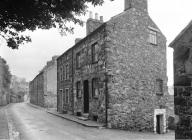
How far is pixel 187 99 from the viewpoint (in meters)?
6.27

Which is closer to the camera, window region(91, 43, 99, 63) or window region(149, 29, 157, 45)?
window region(91, 43, 99, 63)

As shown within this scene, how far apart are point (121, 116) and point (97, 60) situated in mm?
4722

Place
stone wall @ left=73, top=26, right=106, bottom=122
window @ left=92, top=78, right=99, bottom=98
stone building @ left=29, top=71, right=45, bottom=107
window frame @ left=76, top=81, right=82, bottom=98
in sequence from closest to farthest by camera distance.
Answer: stone wall @ left=73, top=26, right=106, bottom=122
window @ left=92, top=78, right=99, bottom=98
window frame @ left=76, top=81, right=82, bottom=98
stone building @ left=29, top=71, right=45, bottom=107

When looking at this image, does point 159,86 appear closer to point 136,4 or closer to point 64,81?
point 136,4

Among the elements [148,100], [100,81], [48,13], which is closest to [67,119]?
[100,81]

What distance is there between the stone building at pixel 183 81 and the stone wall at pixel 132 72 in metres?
9.14

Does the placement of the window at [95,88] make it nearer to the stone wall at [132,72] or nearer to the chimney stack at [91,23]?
the stone wall at [132,72]

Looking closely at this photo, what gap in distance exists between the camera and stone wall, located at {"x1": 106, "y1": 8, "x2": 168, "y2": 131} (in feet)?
52.2

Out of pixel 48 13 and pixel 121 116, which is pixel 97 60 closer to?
pixel 121 116

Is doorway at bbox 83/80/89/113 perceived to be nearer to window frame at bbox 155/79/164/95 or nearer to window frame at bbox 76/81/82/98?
window frame at bbox 76/81/82/98

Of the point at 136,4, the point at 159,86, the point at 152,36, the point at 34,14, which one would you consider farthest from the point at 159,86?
the point at 34,14

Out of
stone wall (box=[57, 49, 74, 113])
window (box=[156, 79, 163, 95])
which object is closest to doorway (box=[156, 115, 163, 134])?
window (box=[156, 79, 163, 95])

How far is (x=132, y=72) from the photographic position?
1722 cm

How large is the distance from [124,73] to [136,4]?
597cm
